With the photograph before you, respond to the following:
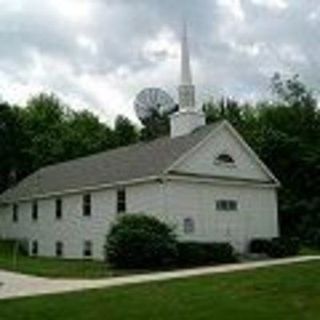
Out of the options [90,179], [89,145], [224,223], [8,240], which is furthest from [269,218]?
[89,145]

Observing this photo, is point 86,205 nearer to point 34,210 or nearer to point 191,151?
point 34,210

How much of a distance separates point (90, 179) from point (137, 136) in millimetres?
29557

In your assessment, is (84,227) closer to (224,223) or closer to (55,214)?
(55,214)

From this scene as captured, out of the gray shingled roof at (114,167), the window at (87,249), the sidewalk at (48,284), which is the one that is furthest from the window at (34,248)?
the sidewalk at (48,284)

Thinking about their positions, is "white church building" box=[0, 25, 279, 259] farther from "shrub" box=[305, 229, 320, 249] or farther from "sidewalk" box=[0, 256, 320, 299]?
"sidewalk" box=[0, 256, 320, 299]

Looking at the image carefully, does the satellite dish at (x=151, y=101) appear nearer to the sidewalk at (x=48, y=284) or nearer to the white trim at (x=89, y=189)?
the white trim at (x=89, y=189)

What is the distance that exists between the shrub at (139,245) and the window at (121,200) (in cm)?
647

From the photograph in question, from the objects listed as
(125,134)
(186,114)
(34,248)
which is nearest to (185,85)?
(186,114)

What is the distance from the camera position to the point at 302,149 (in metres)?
60.0

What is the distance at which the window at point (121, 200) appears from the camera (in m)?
43.2

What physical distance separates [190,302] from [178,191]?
67.3 feet

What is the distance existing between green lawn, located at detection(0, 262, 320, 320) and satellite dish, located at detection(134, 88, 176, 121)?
33.0 meters

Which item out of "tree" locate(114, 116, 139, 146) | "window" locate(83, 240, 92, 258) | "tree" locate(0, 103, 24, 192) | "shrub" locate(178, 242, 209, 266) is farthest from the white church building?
"tree" locate(114, 116, 139, 146)

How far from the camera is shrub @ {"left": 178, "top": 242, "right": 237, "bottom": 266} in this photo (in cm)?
3690
